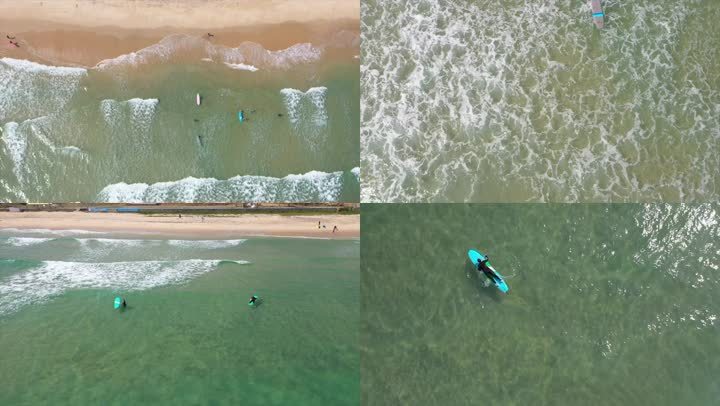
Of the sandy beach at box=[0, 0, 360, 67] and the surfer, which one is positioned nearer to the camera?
the surfer

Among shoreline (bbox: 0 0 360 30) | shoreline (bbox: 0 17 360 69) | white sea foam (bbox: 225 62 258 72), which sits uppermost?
shoreline (bbox: 0 0 360 30)

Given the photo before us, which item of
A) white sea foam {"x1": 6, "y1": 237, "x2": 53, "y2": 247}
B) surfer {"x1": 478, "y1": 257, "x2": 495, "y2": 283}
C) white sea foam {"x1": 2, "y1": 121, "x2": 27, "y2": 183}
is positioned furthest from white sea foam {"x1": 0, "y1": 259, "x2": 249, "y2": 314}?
surfer {"x1": 478, "y1": 257, "x2": 495, "y2": 283}

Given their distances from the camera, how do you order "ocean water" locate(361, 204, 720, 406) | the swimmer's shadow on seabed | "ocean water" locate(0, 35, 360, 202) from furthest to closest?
"ocean water" locate(0, 35, 360, 202), the swimmer's shadow on seabed, "ocean water" locate(361, 204, 720, 406)

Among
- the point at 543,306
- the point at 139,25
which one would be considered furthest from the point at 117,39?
the point at 543,306

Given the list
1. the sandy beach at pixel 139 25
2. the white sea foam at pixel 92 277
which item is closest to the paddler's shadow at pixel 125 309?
the white sea foam at pixel 92 277

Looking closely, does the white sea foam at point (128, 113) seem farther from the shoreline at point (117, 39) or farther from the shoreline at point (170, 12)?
the shoreline at point (170, 12)

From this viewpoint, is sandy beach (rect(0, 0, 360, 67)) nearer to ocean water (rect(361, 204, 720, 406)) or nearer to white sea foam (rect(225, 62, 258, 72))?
white sea foam (rect(225, 62, 258, 72))

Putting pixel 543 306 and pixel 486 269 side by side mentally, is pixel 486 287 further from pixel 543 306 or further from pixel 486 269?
pixel 543 306
